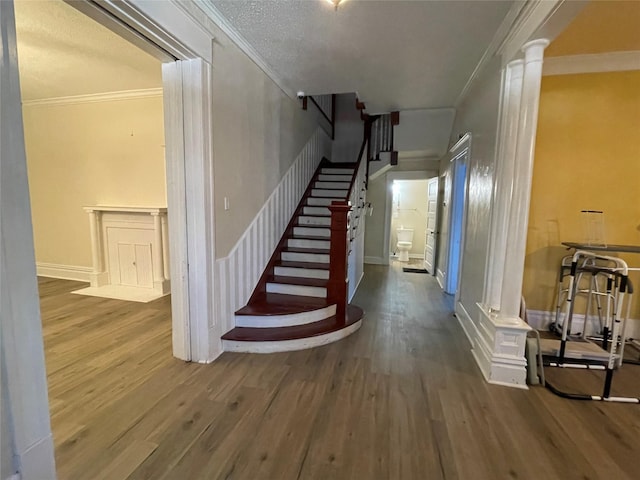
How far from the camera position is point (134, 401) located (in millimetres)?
1961

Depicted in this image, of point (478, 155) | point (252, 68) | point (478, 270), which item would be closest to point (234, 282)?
point (252, 68)

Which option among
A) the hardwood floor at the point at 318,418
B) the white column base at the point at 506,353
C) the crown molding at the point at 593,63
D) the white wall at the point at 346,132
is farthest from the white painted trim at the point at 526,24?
the white wall at the point at 346,132

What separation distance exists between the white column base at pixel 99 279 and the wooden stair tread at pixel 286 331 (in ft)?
9.41

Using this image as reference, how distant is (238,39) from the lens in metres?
2.56

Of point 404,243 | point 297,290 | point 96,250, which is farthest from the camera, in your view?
point 404,243

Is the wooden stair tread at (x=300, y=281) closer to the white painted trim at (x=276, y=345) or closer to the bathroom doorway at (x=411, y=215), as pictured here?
the white painted trim at (x=276, y=345)

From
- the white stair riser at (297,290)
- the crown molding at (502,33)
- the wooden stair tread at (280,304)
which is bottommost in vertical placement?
the wooden stair tread at (280,304)

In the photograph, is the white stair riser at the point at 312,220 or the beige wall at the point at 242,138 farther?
the white stair riser at the point at 312,220

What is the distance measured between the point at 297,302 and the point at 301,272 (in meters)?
0.53

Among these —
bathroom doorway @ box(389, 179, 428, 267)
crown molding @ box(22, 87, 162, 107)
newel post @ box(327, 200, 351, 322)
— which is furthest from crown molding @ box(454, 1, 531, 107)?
bathroom doorway @ box(389, 179, 428, 267)

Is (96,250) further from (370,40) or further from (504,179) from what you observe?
(504,179)

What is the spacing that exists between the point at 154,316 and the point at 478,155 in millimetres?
3862

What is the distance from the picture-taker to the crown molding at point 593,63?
9.11 feet

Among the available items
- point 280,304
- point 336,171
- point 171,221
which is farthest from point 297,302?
point 336,171
